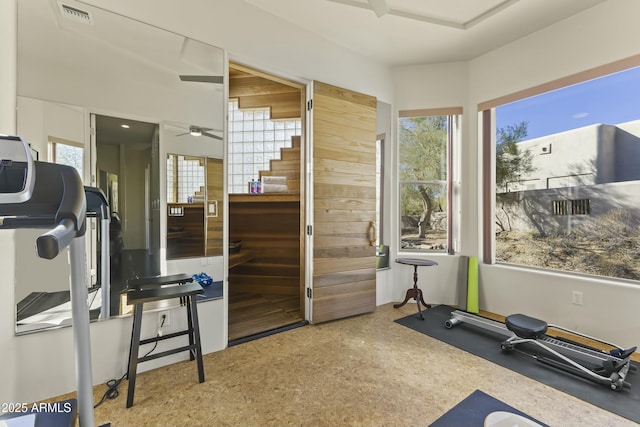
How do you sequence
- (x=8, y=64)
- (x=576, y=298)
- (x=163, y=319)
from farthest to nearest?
(x=576, y=298) < (x=163, y=319) < (x=8, y=64)

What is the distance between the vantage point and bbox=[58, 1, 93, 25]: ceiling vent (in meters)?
1.82

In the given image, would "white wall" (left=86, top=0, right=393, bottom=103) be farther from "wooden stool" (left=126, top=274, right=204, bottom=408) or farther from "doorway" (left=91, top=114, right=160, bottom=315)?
"wooden stool" (left=126, top=274, right=204, bottom=408)

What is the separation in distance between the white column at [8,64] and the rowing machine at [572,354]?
12.6 ft

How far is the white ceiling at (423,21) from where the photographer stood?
2582mm

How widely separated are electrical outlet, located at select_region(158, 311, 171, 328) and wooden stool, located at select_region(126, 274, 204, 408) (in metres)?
0.13

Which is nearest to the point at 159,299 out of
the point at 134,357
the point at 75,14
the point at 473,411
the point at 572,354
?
the point at 134,357

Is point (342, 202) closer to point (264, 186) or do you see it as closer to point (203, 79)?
point (264, 186)

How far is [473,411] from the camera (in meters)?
1.72

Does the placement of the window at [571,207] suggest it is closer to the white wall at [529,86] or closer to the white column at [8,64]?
the white wall at [529,86]

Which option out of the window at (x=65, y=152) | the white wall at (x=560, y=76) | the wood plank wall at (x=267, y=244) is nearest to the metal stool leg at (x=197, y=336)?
the window at (x=65, y=152)

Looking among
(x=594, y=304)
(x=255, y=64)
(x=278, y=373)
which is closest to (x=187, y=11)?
(x=255, y=64)

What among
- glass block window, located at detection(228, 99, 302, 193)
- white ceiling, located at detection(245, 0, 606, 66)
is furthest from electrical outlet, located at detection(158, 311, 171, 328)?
white ceiling, located at detection(245, 0, 606, 66)

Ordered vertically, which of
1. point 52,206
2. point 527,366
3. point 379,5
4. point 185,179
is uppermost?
point 379,5

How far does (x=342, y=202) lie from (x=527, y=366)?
212 cm
